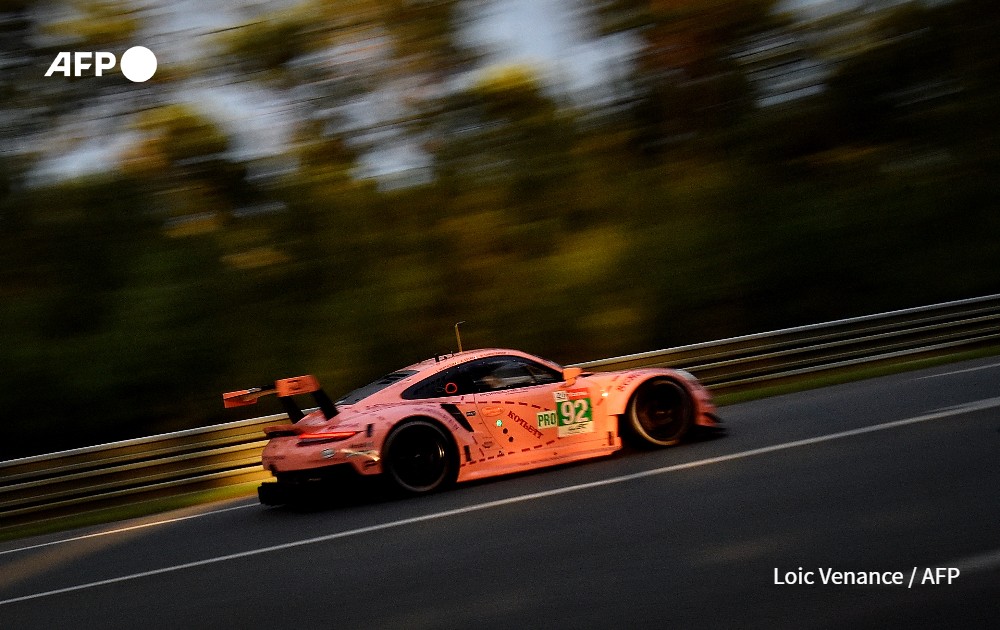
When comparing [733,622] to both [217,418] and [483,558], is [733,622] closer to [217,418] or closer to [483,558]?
[483,558]

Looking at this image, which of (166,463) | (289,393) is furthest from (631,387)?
(166,463)

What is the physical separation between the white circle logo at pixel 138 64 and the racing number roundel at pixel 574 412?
926cm

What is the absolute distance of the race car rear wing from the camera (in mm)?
8297

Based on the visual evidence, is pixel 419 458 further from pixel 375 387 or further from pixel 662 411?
pixel 662 411

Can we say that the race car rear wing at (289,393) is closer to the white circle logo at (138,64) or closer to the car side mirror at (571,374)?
the car side mirror at (571,374)

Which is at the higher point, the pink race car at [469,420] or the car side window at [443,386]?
the car side window at [443,386]

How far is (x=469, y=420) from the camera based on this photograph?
8883mm

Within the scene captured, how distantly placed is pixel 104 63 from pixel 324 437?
9.11 meters

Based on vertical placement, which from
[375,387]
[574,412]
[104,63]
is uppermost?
[104,63]

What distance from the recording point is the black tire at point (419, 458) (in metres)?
8.63

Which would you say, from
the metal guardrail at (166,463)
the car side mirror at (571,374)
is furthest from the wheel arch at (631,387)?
the metal guardrail at (166,463)

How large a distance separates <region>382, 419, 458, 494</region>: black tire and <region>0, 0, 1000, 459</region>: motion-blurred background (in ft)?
21.5

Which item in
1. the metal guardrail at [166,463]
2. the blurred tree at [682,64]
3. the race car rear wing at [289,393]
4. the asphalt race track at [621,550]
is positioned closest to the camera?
the asphalt race track at [621,550]

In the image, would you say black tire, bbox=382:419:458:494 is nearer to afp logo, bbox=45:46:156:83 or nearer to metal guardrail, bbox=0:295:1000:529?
metal guardrail, bbox=0:295:1000:529
